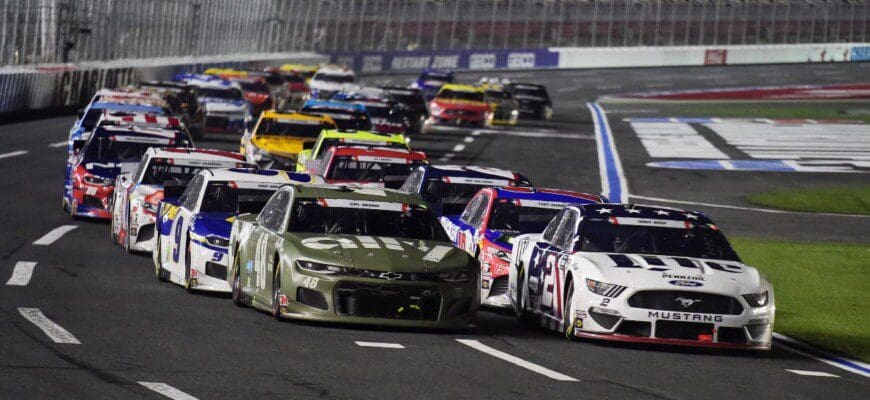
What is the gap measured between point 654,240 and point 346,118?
65.3ft

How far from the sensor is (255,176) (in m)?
18.8

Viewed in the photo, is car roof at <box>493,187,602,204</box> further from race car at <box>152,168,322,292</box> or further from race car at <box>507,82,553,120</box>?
race car at <box>507,82,553,120</box>

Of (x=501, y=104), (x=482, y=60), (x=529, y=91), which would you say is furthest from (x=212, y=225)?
(x=482, y=60)

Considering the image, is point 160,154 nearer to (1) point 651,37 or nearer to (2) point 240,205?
(2) point 240,205

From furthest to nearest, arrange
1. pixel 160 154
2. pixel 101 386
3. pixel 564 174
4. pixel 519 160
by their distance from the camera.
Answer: pixel 519 160 → pixel 564 174 → pixel 160 154 → pixel 101 386

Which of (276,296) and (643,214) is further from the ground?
(643,214)

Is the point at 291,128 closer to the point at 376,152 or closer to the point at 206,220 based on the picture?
the point at 376,152

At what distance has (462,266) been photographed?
14430mm

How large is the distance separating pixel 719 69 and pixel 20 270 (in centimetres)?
9280

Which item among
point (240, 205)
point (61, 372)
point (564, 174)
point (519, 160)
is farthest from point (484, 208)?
point (519, 160)

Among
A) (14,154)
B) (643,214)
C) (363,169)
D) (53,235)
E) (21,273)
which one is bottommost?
(14,154)

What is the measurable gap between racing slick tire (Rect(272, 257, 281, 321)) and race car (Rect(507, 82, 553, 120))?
49.6 meters

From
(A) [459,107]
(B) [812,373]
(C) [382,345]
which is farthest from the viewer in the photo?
(A) [459,107]

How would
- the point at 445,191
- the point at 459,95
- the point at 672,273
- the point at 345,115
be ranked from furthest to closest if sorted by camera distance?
the point at 459,95 → the point at 345,115 → the point at 445,191 → the point at 672,273
